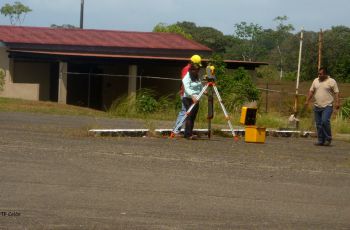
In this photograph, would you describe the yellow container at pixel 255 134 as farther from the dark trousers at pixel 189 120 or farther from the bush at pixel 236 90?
the bush at pixel 236 90

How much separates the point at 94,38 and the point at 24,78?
707 cm

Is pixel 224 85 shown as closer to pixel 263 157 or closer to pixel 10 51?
pixel 10 51

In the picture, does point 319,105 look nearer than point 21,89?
Yes

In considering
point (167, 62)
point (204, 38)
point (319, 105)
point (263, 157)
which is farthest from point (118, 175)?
point (204, 38)

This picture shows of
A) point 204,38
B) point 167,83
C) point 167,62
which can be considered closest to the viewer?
point 167,62

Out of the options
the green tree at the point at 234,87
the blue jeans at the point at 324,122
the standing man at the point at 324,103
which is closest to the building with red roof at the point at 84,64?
the green tree at the point at 234,87

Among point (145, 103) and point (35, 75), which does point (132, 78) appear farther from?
point (145, 103)

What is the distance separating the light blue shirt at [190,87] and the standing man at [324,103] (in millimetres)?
2484

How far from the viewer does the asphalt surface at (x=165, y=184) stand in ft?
27.8

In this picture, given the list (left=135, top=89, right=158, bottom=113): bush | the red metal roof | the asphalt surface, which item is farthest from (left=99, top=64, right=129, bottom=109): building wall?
the asphalt surface

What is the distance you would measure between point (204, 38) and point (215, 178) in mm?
87472

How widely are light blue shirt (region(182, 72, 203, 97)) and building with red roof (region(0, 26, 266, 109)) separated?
16035 millimetres

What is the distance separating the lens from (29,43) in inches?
1672

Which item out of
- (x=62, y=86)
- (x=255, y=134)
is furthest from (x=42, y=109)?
(x=255, y=134)
